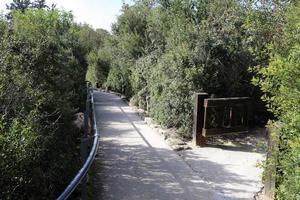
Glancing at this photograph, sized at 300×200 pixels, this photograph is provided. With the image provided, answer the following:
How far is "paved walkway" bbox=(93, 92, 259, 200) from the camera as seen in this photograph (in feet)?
Result: 17.2

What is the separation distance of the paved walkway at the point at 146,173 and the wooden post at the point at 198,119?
0.71 m

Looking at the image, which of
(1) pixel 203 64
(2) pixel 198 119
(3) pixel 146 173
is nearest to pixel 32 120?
(3) pixel 146 173

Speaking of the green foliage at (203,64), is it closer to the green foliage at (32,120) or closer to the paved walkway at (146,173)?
the paved walkway at (146,173)

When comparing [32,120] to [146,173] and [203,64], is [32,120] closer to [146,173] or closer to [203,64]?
[146,173]

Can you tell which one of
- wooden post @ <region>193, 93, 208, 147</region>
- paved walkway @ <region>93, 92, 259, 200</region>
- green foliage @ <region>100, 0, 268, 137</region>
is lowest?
paved walkway @ <region>93, 92, 259, 200</region>

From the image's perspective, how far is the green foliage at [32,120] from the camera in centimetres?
331

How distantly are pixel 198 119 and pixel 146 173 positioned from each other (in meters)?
2.52

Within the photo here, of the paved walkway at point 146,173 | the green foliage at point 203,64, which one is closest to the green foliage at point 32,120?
the paved walkway at point 146,173

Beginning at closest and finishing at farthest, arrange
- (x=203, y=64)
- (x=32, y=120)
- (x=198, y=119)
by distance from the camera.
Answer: (x=32, y=120) → (x=198, y=119) → (x=203, y=64)

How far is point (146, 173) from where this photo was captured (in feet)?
20.3

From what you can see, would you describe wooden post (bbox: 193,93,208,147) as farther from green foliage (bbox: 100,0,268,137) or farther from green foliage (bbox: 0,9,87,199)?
green foliage (bbox: 0,9,87,199)

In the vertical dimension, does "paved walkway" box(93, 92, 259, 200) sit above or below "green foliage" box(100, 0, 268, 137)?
below

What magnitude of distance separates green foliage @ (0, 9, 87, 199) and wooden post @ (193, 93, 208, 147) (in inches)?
130

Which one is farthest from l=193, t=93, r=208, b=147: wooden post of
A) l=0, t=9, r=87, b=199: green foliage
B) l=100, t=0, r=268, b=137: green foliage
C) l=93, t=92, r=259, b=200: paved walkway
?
l=0, t=9, r=87, b=199: green foliage
